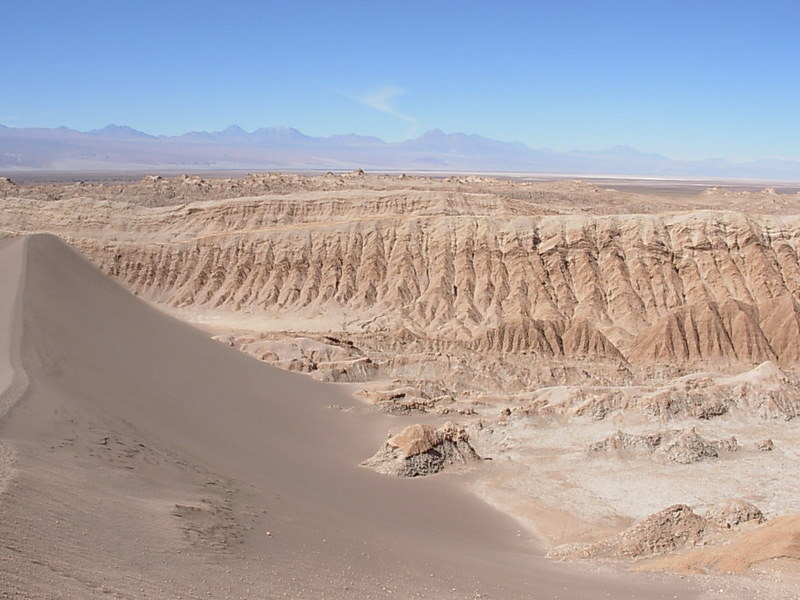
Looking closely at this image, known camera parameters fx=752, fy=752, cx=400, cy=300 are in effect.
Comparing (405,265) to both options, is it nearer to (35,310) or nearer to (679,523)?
(35,310)

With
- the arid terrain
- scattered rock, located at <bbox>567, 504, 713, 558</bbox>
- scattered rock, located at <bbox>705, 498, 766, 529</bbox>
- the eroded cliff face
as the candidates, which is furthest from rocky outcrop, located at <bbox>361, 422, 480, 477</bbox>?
the eroded cliff face

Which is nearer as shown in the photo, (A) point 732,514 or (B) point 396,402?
(A) point 732,514

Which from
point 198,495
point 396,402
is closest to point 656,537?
point 198,495

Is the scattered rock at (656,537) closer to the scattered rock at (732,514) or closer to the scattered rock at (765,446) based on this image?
the scattered rock at (732,514)

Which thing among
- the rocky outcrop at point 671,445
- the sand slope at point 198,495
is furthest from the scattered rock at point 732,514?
the rocky outcrop at point 671,445

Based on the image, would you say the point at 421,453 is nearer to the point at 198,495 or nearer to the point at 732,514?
the point at 732,514

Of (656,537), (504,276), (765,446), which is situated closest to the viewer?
(656,537)

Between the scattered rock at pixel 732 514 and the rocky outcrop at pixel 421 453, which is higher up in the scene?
the scattered rock at pixel 732 514
